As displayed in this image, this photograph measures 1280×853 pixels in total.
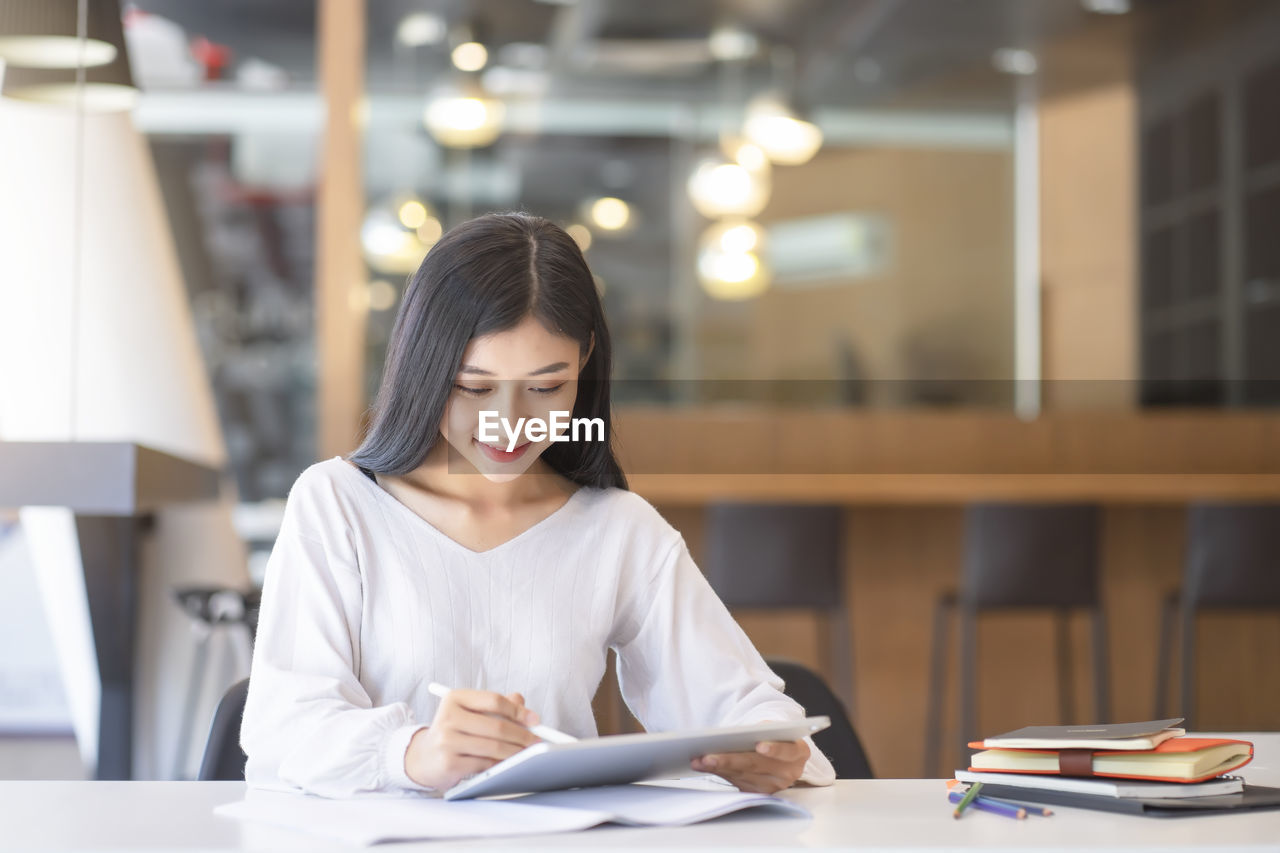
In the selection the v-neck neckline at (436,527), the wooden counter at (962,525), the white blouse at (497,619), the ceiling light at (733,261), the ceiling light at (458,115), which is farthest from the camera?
the ceiling light at (733,261)

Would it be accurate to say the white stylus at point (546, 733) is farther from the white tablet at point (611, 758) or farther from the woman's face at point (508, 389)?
the woman's face at point (508, 389)

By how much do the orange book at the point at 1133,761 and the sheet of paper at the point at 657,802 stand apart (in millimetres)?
209

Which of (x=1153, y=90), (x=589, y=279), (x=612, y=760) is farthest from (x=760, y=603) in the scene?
(x=1153, y=90)

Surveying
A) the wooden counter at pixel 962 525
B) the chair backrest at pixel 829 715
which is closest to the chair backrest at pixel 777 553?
the wooden counter at pixel 962 525

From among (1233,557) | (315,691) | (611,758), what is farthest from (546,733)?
(1233,557)

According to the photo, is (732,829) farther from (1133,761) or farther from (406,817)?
(1133,761)

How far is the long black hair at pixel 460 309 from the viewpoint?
50.4 inches

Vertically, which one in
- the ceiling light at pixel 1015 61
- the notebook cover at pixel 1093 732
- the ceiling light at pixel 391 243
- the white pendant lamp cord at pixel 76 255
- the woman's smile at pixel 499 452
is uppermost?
the ceiling light at pixel 1015 61

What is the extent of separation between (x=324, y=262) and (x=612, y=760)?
332cm

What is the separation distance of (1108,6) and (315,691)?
219 inches

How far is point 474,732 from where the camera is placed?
1018 mm

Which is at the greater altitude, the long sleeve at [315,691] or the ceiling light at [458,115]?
the ceiling light at [458,115]

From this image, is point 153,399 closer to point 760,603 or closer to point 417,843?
point 760,603

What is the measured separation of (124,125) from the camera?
3.09 metres
